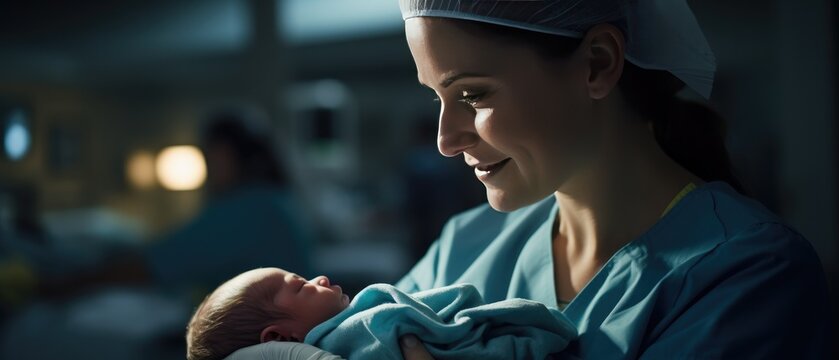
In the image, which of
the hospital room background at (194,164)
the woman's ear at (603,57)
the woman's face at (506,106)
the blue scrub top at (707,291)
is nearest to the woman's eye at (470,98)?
the woman's face at (506,106)

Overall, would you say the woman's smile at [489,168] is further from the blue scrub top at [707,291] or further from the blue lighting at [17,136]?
the blue lighting at [17,136]

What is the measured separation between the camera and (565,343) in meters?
0.75

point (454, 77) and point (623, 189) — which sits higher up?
point (454, 77)

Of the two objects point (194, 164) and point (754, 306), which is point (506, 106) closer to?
point (754, 306)

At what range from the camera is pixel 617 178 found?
85cm

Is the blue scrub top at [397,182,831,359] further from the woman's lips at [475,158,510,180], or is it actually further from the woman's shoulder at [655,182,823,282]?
the woman's lips at [475,158,510,180]

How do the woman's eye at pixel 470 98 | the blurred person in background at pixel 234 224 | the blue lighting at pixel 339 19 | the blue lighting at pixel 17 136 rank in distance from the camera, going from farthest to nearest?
the blue lighting at pixel 339 19, the blue lighting at pixel 17 136, the blurred person in background at pixel 234 224, the woman's eye at pixel 470 98

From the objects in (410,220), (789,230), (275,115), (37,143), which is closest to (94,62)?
(37,143)

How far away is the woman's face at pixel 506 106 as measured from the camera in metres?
0.76

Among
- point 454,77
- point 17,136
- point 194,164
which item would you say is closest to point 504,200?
point 454,77

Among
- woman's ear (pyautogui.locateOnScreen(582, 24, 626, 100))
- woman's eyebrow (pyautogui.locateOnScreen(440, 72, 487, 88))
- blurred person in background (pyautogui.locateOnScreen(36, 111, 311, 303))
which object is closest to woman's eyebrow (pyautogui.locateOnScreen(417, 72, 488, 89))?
woman's eyebrow (pyautogui.locateOnScreen(440, 72, 487, 88))

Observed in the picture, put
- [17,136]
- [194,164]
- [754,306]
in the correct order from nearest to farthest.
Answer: [754,306] < [17,136] < [194,164]

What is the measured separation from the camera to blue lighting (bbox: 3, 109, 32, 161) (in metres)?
3.23

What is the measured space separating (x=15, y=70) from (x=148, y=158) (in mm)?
1129
